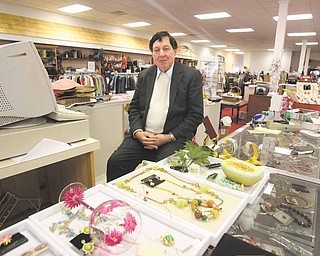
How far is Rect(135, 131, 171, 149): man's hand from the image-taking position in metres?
1.78

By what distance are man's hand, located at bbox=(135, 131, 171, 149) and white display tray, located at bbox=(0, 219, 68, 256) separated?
112 centimetres

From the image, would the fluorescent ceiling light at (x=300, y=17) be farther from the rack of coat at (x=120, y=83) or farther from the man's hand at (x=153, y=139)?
the man's hand at (x=153, y=139)

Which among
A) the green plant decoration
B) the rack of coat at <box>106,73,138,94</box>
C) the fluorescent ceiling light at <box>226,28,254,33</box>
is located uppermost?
the fluorescent ceiling light at <box>226,28,254,33</box>

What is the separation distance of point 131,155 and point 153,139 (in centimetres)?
21

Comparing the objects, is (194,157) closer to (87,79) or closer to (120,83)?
(87,79)

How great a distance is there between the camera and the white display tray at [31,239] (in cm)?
62

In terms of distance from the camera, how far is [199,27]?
27.9ft

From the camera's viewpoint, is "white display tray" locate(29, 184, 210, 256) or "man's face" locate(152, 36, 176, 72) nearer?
"white display tray" locate(29, 184, 210, 256)

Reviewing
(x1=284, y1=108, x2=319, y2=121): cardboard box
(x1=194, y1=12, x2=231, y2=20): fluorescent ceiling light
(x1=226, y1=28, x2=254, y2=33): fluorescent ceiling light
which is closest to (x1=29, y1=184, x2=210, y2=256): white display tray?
(x1=284, y1=108, x2=319, y2=121): cardboard box

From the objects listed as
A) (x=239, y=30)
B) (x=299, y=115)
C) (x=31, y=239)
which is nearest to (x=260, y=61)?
(x=239, y=30)

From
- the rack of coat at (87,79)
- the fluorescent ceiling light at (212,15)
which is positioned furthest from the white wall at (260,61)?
the rack of coat at (87,79)

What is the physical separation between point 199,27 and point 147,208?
28.6 feet

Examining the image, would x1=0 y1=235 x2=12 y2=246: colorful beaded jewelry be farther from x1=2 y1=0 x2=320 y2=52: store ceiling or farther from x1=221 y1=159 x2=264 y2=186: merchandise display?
x1=2 y1=0 x2=320 y2=52: store ceiling

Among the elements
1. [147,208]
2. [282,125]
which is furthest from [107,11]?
[147,208]
